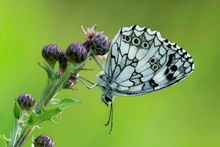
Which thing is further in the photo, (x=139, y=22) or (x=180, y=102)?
(x=139, y=22)

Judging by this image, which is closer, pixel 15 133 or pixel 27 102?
pixel 15 133

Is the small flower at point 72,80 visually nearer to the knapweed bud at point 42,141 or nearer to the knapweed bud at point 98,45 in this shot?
the knapweed bud at point 98,45

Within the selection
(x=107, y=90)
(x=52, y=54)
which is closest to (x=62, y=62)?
(x=52, y=54)

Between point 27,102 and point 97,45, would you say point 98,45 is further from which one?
point 27,102

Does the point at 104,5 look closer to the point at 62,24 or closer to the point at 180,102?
the point at 62,24

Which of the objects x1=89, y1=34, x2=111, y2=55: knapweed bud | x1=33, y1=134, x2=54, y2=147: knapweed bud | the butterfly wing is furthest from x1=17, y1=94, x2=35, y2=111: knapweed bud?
the butterfly wing

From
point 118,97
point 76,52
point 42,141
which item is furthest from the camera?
point 118,97

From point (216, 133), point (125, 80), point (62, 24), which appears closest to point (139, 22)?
point (62, 24)
